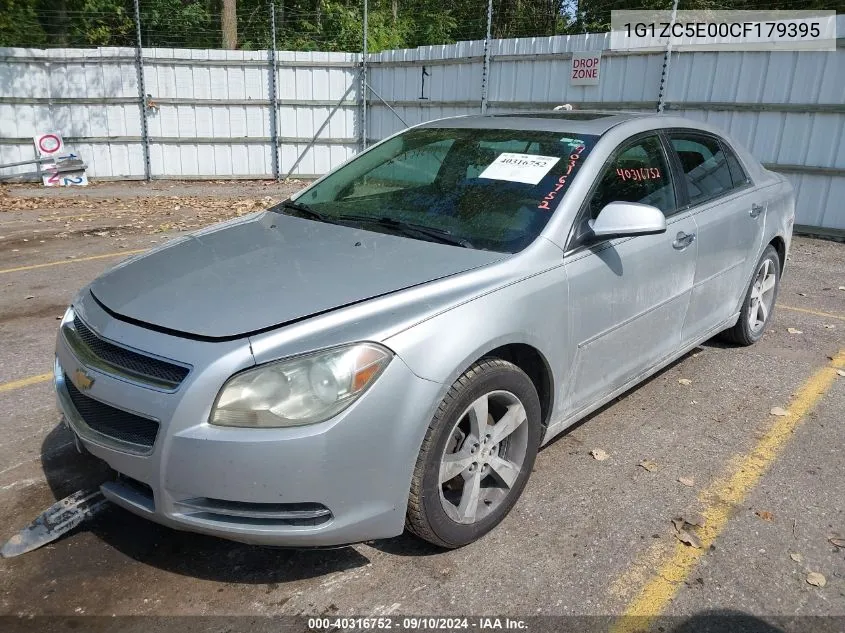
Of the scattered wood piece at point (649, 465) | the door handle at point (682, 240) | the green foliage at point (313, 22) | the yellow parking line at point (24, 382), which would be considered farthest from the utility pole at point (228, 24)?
the scattered wood piece at point (649, 465)

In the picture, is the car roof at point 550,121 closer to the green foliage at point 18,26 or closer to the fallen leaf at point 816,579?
the fallen leaf at point 816,579

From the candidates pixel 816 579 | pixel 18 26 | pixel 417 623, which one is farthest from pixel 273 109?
pixel 816 579

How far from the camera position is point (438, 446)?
2.51 meters

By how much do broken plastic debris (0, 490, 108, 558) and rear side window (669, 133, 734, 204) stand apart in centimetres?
343

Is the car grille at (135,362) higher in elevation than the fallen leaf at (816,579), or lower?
higher

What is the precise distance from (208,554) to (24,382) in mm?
2308

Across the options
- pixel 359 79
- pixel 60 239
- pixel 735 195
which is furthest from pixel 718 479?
pixel 359 79

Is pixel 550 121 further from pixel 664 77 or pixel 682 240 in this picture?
pixel 664 77

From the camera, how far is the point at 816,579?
269 cm

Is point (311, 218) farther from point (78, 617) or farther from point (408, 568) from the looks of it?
point (78, 617)

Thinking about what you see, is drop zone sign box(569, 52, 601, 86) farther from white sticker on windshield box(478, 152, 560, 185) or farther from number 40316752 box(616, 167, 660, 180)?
white sticker on windshield box(478, 152, 560, 185)

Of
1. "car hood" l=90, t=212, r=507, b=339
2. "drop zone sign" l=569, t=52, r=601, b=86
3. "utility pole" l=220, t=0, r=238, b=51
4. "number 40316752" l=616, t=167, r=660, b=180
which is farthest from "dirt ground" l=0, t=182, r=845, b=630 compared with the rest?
"utility pole" l=220, t=0, r=238, b=51

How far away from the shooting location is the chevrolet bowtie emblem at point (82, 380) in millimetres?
2496

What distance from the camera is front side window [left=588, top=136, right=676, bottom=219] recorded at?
3.38 m
